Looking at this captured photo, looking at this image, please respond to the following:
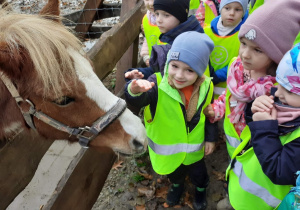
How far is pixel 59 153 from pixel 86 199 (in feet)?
5.84

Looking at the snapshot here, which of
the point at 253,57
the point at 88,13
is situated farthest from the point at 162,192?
the point at 88,13

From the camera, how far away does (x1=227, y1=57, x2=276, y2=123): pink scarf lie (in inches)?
68.6

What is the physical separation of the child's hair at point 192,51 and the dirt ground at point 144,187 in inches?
60.6

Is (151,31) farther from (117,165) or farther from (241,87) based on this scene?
(117,165)

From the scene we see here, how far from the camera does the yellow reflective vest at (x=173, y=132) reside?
2129mm

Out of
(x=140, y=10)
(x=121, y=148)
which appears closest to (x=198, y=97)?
(x=121, y=148)

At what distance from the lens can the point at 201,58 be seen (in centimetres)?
201

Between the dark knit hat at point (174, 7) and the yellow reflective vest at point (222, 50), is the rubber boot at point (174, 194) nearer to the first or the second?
the yellow reflective vest at point (222, 50)

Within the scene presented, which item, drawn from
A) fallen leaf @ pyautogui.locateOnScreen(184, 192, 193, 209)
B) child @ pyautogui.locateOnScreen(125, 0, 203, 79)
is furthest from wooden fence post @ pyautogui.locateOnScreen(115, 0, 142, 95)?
fallen leaf @ pyautogui.locateOnScreen(184, 192, 193, 209)

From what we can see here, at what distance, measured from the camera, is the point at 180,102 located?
6.87 ft

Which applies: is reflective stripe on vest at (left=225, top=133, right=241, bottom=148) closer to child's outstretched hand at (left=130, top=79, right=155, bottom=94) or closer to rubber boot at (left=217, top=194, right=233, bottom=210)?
child's outstretched hand at (left=130, top=79, right=155, bottom=94)

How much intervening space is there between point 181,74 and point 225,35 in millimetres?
1231

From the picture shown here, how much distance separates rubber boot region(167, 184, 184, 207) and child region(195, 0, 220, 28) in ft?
7.28

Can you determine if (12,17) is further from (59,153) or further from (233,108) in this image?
(59,153)
